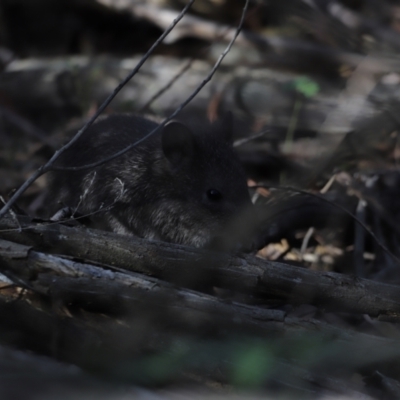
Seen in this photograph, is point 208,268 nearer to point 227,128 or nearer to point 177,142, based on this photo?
point 177,142

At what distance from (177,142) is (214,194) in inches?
22.1

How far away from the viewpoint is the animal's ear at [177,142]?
591 cm

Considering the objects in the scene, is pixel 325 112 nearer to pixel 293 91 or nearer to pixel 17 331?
pixel 293 91

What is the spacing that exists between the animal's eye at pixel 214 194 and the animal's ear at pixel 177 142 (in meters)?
0.37

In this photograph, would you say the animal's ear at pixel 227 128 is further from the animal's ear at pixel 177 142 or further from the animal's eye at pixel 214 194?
the animal's eye at pixel 214 194

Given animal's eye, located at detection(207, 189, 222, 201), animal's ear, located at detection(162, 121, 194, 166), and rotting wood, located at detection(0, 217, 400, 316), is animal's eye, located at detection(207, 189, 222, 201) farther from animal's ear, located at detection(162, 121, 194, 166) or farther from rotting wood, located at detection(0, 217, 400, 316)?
rotting wood, located at detection(0, 217, 400, 316)

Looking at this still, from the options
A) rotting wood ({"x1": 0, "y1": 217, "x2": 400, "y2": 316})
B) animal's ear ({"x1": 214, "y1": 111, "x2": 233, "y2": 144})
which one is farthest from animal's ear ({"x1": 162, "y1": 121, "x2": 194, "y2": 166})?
rotting wood ({"x1": 0, "y1": 217, "x2": 400, "y2": 316})

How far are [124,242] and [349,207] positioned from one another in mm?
2845

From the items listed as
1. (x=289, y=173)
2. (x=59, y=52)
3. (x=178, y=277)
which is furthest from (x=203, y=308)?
(x=59, y=52)

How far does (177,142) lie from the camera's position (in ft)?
19.7

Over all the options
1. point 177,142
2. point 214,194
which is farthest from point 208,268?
point 177,142

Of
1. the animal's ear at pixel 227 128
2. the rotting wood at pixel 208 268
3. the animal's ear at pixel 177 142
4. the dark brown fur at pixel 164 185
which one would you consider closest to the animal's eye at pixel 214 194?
the dark brown fur at pixel 164 185

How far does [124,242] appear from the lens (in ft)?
14.3

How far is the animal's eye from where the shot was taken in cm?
590
